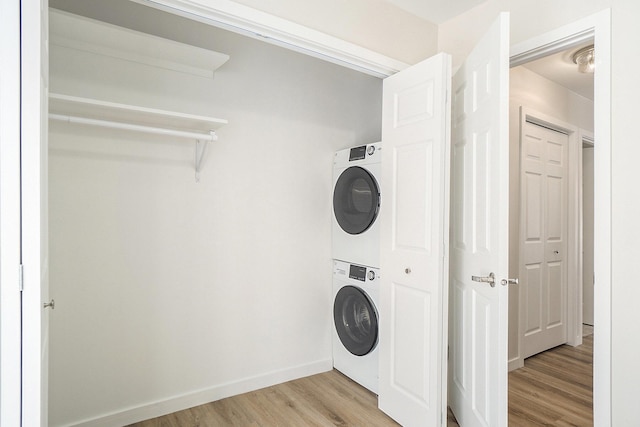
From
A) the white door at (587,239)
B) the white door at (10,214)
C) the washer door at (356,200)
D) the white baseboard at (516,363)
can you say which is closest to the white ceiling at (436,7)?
the washer door at (356,200)

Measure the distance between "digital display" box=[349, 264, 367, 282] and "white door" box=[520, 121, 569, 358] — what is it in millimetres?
1564

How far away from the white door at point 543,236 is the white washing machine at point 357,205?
5.05ft

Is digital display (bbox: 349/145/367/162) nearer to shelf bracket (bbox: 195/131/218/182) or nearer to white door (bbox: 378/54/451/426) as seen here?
white door (bbox: 378/54/451/426)

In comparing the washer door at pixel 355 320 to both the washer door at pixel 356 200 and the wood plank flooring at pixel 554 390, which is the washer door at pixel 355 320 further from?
A: the wood plank flooring at pixel 554 390

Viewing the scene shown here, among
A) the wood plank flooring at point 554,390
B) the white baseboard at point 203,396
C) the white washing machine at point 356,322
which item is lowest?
the wood plank flooring at point 554,390

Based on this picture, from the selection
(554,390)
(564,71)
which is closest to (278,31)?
(564,71)

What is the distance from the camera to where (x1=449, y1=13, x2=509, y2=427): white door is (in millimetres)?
1668

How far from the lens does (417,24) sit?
2500 mm

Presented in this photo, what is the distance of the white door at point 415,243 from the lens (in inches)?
79.3

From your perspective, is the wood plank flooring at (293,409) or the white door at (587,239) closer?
the wood plank flooring at (293,409)

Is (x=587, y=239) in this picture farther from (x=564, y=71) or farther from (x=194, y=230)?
(x=194, y=230)

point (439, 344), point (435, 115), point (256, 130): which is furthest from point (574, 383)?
point (256, 130)

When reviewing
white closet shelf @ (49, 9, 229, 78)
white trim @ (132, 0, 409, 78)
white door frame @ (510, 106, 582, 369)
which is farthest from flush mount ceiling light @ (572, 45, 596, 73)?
white closet shelf @ (49, 9, 229, 78)

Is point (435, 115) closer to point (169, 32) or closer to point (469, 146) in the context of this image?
point (469, 146)
